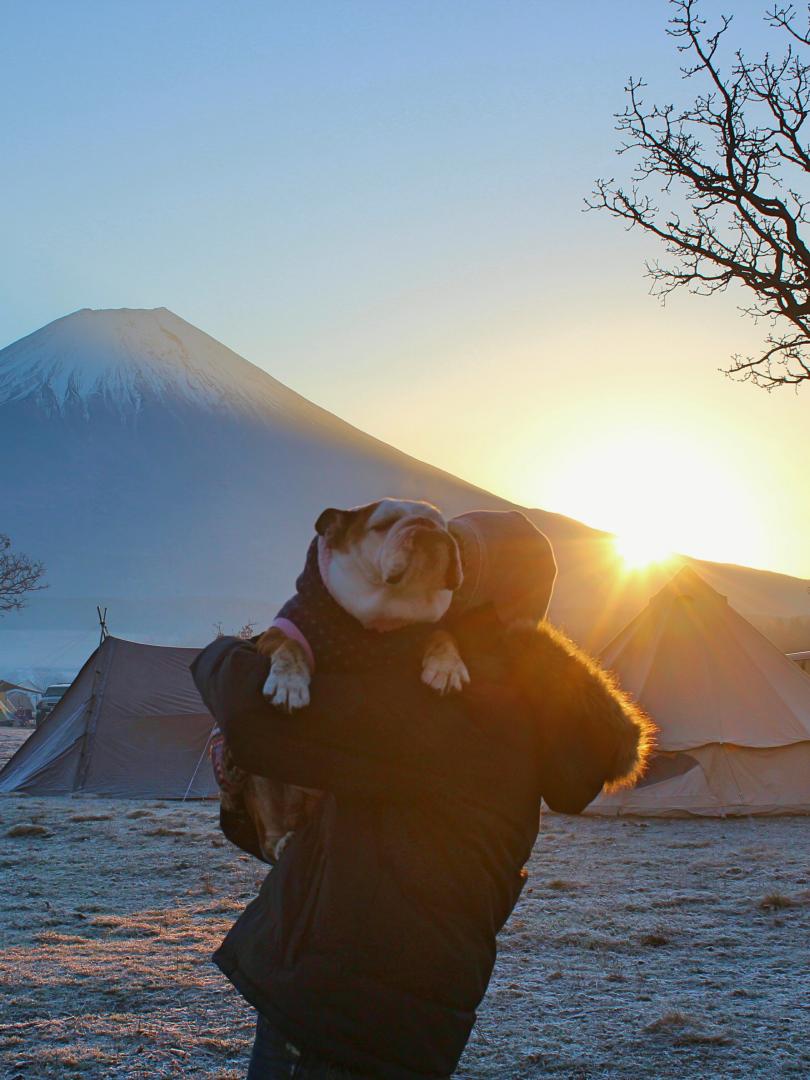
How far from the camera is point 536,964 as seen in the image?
6461 mm

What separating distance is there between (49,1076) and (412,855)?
11.1 feet

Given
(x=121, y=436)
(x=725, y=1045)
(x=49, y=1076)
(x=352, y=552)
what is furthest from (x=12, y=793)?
(x=121, y=436)

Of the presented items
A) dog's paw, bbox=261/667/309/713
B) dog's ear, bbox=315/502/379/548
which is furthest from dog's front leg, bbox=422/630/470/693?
dog's ear, bbox=315/502/379/548

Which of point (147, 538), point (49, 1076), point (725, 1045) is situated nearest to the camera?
point (49, 1076)

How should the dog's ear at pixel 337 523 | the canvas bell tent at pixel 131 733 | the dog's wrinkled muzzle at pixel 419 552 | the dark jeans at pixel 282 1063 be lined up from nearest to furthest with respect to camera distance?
the dark jeans at pixel 282 1063, the dog's wrinkled muzzle at pixel 419 552, the dog's ear at pixel 337 523, the canvas bell tent at pixel 131 733

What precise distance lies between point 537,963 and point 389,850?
16.1 ft

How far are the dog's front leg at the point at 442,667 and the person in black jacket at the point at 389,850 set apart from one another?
0.09ft

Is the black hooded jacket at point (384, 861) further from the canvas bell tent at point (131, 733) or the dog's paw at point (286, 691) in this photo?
the canvas bell tent at point (131, 733)

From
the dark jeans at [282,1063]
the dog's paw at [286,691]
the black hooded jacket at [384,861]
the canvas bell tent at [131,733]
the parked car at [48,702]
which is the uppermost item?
the dog's paw at [286,691]

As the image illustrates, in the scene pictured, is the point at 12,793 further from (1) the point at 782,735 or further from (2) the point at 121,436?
(2) the point at 121,436

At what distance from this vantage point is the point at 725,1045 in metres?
5.01

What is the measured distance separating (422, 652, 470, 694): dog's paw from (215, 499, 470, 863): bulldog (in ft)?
0.13

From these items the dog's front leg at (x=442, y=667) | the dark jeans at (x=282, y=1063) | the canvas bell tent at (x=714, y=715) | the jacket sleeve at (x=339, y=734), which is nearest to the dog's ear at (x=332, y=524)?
the dog's front leg at (x=442, y=667)

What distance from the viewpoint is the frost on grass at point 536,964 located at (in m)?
4.86
